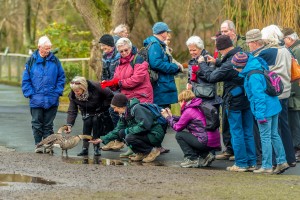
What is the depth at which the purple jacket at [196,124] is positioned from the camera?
12406 millimetres

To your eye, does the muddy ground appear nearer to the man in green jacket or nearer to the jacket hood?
the jacket hood

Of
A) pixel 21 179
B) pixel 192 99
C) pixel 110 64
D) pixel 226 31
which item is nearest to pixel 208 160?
pixel 192 99

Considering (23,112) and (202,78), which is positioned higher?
(202,78)

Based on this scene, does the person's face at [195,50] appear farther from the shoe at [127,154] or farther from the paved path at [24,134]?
the shoe at [127,154]

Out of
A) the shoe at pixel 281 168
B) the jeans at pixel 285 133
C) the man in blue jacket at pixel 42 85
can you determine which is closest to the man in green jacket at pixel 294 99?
the jeans at pixel 285 133

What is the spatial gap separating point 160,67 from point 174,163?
154cm

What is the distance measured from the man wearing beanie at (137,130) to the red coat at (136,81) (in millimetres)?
440

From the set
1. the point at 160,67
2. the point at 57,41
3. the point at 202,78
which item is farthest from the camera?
the point at 57,41

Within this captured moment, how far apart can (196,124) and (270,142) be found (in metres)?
1.06

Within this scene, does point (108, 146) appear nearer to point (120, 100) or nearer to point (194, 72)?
point (120, 100)

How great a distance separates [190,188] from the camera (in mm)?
10672

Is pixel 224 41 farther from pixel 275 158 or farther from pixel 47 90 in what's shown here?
pixel 47 90

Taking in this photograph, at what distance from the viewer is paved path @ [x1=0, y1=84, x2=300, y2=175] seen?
1335cm

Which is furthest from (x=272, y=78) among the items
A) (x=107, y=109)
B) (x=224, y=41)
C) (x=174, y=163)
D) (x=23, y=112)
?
(x=23, y=112)
